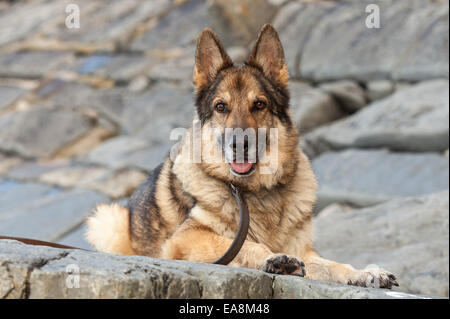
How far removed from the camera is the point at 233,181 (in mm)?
3822

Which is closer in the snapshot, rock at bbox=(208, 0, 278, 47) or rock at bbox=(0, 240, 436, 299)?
rock at bbox=(0, 240, 436, 299)

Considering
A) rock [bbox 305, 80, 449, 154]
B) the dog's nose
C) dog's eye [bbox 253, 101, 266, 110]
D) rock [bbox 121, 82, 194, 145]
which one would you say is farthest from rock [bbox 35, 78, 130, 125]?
the dog's nose

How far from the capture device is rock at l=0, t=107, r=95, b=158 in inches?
517

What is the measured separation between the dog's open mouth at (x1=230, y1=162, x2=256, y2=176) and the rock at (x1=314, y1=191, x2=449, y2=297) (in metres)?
2.30

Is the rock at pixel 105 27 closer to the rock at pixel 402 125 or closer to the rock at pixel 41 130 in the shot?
the rock at pixel 41 130

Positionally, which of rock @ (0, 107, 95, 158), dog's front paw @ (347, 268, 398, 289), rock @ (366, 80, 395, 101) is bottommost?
dog's front paw @ (347, 268, 398, 289)

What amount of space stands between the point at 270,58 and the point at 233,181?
3.11 ft

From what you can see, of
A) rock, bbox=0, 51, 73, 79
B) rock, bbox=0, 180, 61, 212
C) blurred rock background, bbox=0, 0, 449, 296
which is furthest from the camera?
rock, bbox=0, 51, 73, 79

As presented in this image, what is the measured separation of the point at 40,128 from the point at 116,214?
985 cm

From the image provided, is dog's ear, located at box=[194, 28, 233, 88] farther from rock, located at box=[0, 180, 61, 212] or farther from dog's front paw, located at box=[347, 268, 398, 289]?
rock, located at box=[0, 180, 61, 212]

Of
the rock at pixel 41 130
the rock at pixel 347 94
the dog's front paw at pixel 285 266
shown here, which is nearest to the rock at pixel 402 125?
the rock at pixel 347 94

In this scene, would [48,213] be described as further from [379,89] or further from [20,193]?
[379,89]
